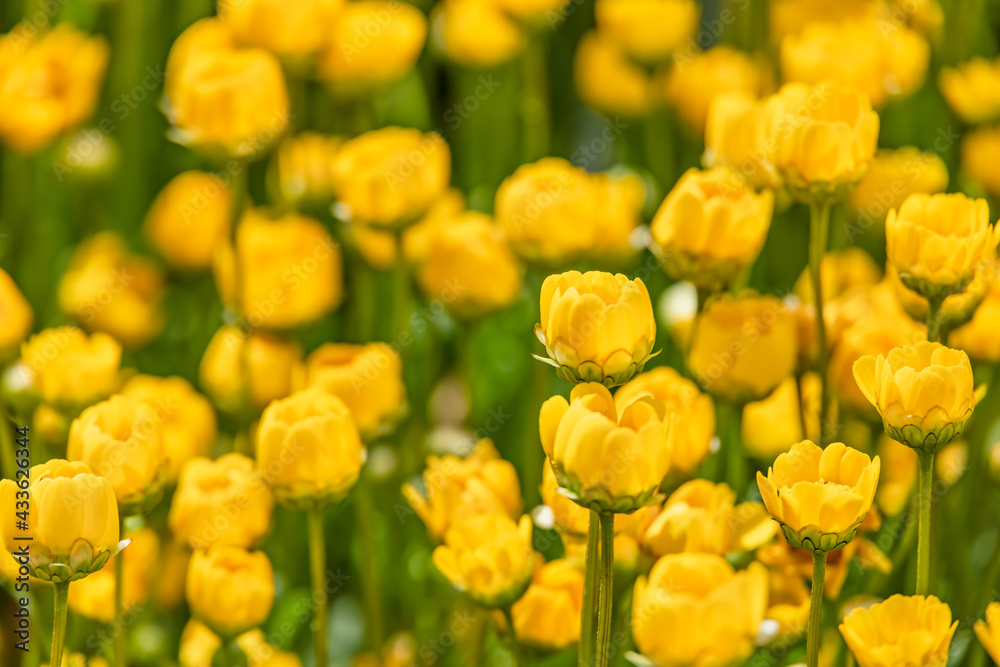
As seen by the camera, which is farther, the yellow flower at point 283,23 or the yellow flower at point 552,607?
the yellow flower at point 283,23

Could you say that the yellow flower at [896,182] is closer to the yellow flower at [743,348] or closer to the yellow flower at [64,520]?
the yellow flower at [743,348]

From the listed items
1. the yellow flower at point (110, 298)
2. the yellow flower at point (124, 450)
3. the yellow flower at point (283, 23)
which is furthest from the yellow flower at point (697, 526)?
the yellow flower at point (110, 298)

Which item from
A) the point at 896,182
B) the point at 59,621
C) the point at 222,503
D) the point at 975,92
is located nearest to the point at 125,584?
the point at 222,503

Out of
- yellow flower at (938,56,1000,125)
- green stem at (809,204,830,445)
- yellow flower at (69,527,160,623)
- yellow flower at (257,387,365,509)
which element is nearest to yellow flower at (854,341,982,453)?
green stem at (809,204,830,445)

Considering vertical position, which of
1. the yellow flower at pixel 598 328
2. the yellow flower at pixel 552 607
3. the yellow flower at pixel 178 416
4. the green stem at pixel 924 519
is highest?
the yellow flower at pixel 598 328

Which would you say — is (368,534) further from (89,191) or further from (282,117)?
(89,191)

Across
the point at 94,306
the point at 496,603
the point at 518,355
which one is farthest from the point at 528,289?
the point at 496,603

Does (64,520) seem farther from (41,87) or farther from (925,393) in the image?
(41,87)
